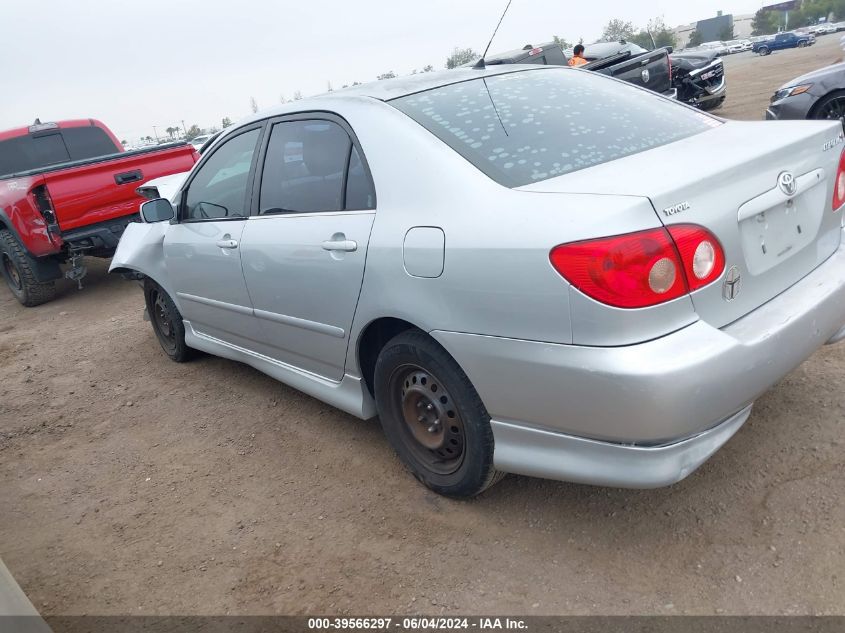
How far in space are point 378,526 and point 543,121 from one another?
1753 millimetres

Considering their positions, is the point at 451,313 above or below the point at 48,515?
above

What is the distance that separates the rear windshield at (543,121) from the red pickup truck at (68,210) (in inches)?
202

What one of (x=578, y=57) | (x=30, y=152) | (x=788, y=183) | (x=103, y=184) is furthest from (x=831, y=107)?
(x=30, y=152)

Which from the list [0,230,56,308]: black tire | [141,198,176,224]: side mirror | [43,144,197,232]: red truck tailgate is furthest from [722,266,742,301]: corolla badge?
[0,230,56,308]: black tire

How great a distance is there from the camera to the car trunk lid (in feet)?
6.81

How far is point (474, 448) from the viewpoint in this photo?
2502 millimetres

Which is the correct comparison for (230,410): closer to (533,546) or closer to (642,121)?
(533,546)

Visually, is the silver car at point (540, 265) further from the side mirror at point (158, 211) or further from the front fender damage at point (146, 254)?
the front fender damage at point (146, 254)

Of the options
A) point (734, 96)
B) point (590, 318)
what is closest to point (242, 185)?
point (590, 318)

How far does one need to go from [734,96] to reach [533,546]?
16.4 meters

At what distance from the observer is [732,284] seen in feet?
6.98

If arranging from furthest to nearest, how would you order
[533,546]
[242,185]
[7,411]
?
[7,411], [242,185], [533,546]

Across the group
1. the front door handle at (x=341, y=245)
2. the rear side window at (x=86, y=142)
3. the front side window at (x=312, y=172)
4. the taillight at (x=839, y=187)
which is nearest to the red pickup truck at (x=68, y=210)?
the rear side window at (x=86, y=142)

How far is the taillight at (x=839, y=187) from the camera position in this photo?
8.59ft
